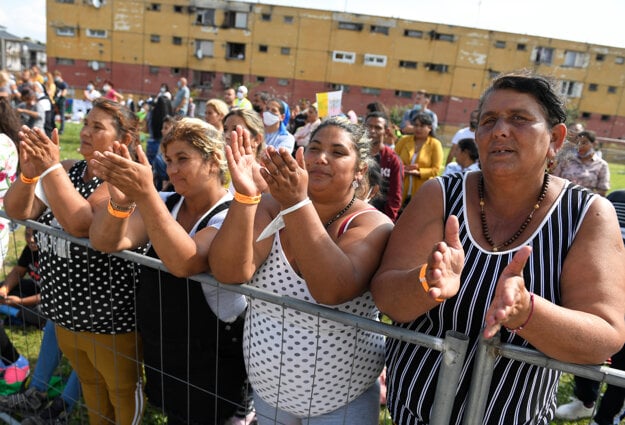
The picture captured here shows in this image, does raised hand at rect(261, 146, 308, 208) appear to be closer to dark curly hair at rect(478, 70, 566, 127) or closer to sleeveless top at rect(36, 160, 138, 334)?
dark curly hair at rect(478, 70, 566, 127)

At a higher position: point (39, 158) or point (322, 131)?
point (322, 131)

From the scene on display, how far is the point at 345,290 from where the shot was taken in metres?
1.58

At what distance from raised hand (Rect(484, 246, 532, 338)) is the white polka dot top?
2.05ft

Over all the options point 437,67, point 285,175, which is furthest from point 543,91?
point 437,67

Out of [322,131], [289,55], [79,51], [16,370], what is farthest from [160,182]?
[79,51]

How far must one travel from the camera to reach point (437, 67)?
150 ft

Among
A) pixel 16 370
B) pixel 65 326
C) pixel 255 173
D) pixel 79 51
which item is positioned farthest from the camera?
pixel 79 51

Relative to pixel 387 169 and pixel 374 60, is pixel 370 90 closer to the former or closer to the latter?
pixel 374 60

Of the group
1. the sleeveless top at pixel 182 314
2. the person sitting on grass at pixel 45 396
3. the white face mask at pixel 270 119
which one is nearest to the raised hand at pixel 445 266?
Answer: the sleeveless top at pixel 182 314

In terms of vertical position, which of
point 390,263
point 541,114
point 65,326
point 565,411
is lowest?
point 565,411

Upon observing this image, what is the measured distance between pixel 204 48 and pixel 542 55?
112 ft

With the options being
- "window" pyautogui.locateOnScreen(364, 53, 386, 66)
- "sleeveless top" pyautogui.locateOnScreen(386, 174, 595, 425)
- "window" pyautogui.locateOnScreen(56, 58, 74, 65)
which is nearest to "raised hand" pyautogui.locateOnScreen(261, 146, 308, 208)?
"sleeveless top" pyautogui.locateOnScreen(386, 174, 595, 425)

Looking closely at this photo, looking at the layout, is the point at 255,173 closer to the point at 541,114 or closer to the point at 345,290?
the point at 345,290

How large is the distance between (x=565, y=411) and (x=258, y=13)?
45871mm
